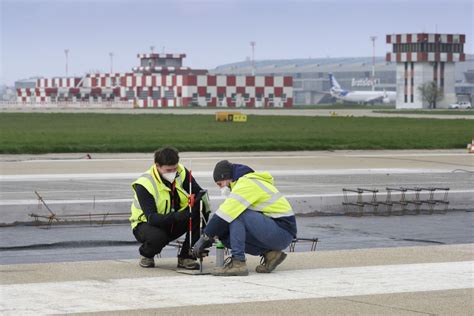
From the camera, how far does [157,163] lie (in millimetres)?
10180

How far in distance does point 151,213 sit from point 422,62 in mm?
122536

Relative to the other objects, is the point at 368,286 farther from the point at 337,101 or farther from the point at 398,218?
the point at 337,101

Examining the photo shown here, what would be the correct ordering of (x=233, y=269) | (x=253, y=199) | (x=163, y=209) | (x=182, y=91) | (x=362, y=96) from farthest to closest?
(x=362, y=96) → (x=182, y=91) → (x=163, y=209) → (x=253, y=199) → (x=233, y=269)

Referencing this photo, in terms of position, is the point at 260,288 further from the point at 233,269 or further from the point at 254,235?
the point at 254,235

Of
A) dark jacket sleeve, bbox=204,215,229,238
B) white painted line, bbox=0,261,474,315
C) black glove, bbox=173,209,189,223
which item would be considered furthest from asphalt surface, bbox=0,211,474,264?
white painted line, bbox=0,261,474,315

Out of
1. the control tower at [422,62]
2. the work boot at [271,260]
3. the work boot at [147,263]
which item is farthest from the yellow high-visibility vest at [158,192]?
the control tower at [422,62]

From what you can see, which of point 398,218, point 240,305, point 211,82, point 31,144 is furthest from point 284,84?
point 240,305

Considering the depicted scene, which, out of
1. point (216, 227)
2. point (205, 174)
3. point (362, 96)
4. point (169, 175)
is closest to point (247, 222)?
point (216, 227)

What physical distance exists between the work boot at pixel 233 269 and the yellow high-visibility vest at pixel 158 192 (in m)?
0.84

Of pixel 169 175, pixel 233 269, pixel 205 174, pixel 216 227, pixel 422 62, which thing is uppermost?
pixel 422 62

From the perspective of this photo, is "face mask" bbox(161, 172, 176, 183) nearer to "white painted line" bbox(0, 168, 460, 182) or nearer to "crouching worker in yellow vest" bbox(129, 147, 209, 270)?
"crouching worker in yellow vest" bbox(129, 147, 209, 270)

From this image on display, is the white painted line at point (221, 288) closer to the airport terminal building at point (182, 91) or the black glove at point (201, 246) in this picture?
the black glove at point (201, 246)

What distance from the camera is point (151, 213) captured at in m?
10.2

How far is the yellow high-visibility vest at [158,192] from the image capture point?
10.2 m
